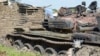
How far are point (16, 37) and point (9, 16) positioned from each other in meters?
1.99

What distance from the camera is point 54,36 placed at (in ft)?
45.8

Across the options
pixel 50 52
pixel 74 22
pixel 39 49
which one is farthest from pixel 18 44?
pixel 74 22

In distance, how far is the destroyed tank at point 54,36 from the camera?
1173cm

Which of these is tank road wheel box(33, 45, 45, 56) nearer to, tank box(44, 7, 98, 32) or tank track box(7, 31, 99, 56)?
tank track box(7, 31, 99, 56)

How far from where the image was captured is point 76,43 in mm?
11688

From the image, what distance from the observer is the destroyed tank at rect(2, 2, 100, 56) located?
11.7m

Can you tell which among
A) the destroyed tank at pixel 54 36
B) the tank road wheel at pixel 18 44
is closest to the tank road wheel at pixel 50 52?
the destroyed tank at pixel 54 36

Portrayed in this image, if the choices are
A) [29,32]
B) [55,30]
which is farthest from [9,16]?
[55,30]

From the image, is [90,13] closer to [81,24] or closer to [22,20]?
[81,24]

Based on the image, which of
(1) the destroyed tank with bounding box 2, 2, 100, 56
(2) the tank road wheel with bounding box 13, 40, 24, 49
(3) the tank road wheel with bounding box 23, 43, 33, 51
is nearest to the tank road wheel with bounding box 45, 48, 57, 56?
(1) the destroyed tank with bounding box 2, 2, 100, 56

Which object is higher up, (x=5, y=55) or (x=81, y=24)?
(x=81, y=24)

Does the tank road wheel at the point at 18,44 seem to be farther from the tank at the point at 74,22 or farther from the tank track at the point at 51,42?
the tank at the point at 74,22

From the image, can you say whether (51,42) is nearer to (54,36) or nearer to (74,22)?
(54,36)

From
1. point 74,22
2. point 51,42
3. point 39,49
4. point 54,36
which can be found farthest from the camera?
point 39,49
